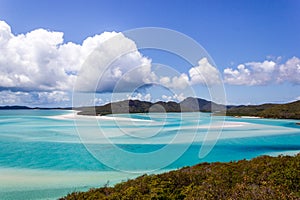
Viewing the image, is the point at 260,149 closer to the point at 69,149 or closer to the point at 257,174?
the point at 69,149

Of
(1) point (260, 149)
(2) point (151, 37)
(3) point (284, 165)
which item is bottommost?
(1) point (260, 149)

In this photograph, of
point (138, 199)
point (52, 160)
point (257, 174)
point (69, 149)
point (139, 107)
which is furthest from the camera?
→ point (139, 107)

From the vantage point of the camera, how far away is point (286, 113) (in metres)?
79.8

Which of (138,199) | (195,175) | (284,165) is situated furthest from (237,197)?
(284,165)

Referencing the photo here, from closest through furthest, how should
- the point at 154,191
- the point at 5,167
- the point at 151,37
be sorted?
the point at 154,191, the point at 151,37, the point at 5,167

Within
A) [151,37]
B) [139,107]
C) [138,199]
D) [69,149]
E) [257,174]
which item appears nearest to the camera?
[138,199]

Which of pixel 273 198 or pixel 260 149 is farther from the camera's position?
pixel 260 149

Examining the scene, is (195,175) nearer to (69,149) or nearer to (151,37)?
(151,37)

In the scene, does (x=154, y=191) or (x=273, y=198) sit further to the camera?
(x=154, y=191)

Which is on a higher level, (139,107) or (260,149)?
(139,107)

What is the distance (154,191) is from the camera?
6.11 meters

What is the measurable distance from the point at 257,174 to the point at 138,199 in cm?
361

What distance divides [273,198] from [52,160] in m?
17.0

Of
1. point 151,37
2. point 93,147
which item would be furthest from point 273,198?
point 93,147
